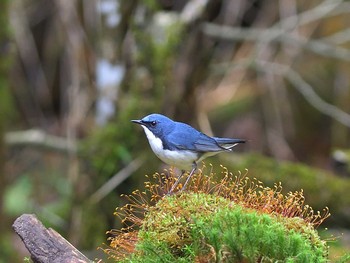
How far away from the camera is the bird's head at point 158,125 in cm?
425

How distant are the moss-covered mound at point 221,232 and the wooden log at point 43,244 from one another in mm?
208

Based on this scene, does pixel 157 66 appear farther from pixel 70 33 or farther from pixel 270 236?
pixel 270 236

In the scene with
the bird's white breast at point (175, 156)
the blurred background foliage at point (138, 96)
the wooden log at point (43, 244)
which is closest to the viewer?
the wooden log at point (43, 244)

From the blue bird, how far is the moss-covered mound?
68 cm

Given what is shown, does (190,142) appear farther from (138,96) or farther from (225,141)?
(138,96)

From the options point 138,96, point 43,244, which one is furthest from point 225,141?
point 138,96

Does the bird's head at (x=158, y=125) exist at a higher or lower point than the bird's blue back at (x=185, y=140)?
higher

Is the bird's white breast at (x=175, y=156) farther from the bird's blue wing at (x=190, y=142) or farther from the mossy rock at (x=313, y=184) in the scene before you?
the mossy rock at (x=313, y=184)

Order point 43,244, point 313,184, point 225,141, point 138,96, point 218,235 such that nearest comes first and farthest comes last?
point 218,235 < point 43,244 < point 225,141 < point 138,96 < point 313,184

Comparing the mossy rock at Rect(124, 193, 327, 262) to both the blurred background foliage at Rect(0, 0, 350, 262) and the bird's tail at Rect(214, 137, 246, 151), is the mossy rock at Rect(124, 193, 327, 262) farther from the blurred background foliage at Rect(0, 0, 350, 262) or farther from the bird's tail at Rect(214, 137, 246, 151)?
the blurred background foliage at Rect(0, 0, 350, 262)

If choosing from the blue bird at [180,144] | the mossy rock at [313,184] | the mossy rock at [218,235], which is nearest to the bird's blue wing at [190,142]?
the blue bird at [180,144]

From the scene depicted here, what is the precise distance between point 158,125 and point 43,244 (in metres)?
1.19

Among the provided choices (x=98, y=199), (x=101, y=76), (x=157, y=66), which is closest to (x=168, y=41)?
(x=157, y=66)

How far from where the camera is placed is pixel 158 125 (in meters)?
4.29
